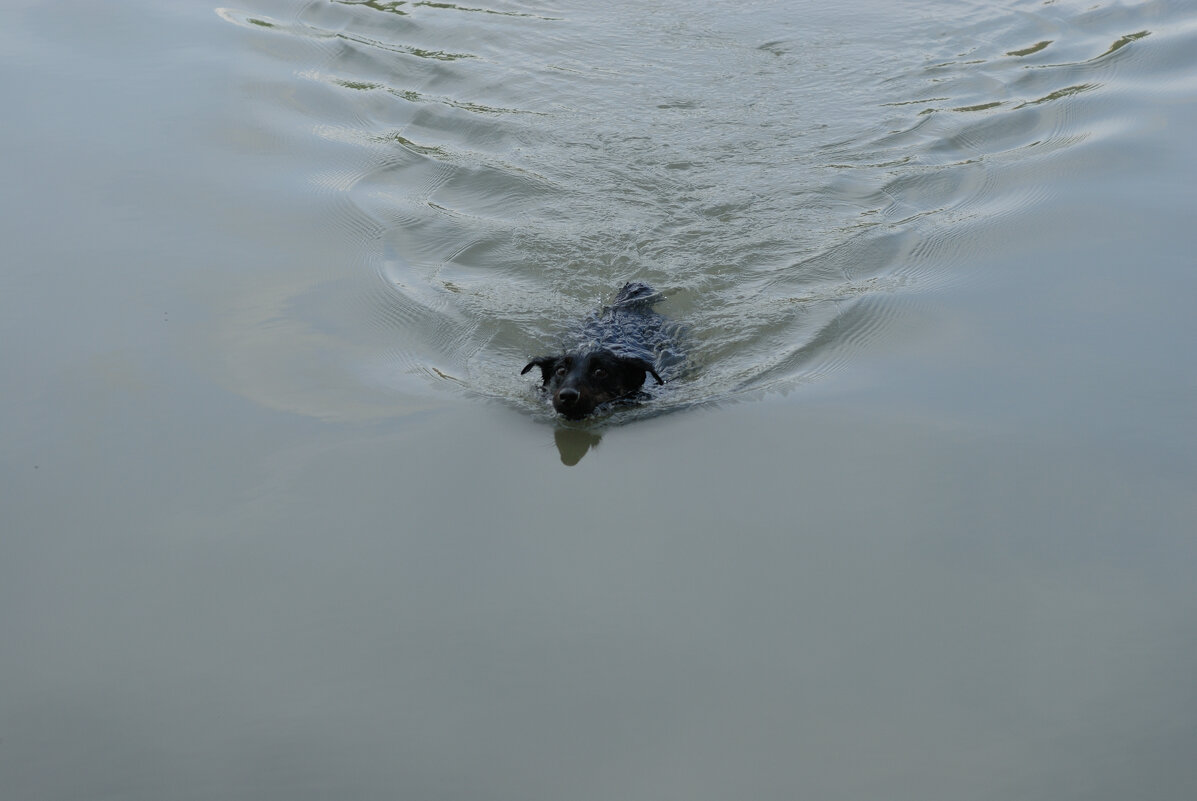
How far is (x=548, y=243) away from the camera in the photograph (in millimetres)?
9695

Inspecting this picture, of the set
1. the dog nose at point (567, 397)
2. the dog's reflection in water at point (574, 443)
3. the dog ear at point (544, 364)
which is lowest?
the dog's reflection in water at point (574, 443)

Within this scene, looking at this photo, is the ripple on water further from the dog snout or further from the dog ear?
the dog snout

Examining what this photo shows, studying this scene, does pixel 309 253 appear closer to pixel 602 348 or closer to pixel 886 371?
pixel 602 348

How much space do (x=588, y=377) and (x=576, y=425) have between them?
364mm

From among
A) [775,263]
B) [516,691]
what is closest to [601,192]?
[775,263]

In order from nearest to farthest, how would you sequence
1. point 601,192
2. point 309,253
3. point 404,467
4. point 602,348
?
point 404,467 → point 602,348 → point 309,253 → point 601,192

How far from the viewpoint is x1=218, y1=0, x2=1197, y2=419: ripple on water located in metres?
8.46

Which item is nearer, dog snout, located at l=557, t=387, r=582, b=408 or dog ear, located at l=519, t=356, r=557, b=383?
dog snout, located at l=557, t=387, r=582, b=408

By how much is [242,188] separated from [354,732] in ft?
20.1

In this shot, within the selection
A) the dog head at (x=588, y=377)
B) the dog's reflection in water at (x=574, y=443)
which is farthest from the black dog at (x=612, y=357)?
the dog's reflection in water at (x=574, y=443)

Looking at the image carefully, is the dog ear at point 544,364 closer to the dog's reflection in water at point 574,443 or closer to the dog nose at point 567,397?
the dog nose at point 567,397

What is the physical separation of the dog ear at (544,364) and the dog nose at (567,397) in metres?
0.48

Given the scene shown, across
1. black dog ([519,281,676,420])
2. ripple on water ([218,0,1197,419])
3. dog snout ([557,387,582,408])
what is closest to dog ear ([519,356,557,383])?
black dog ([519,281,676,420])

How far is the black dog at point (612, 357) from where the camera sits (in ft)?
24.1
